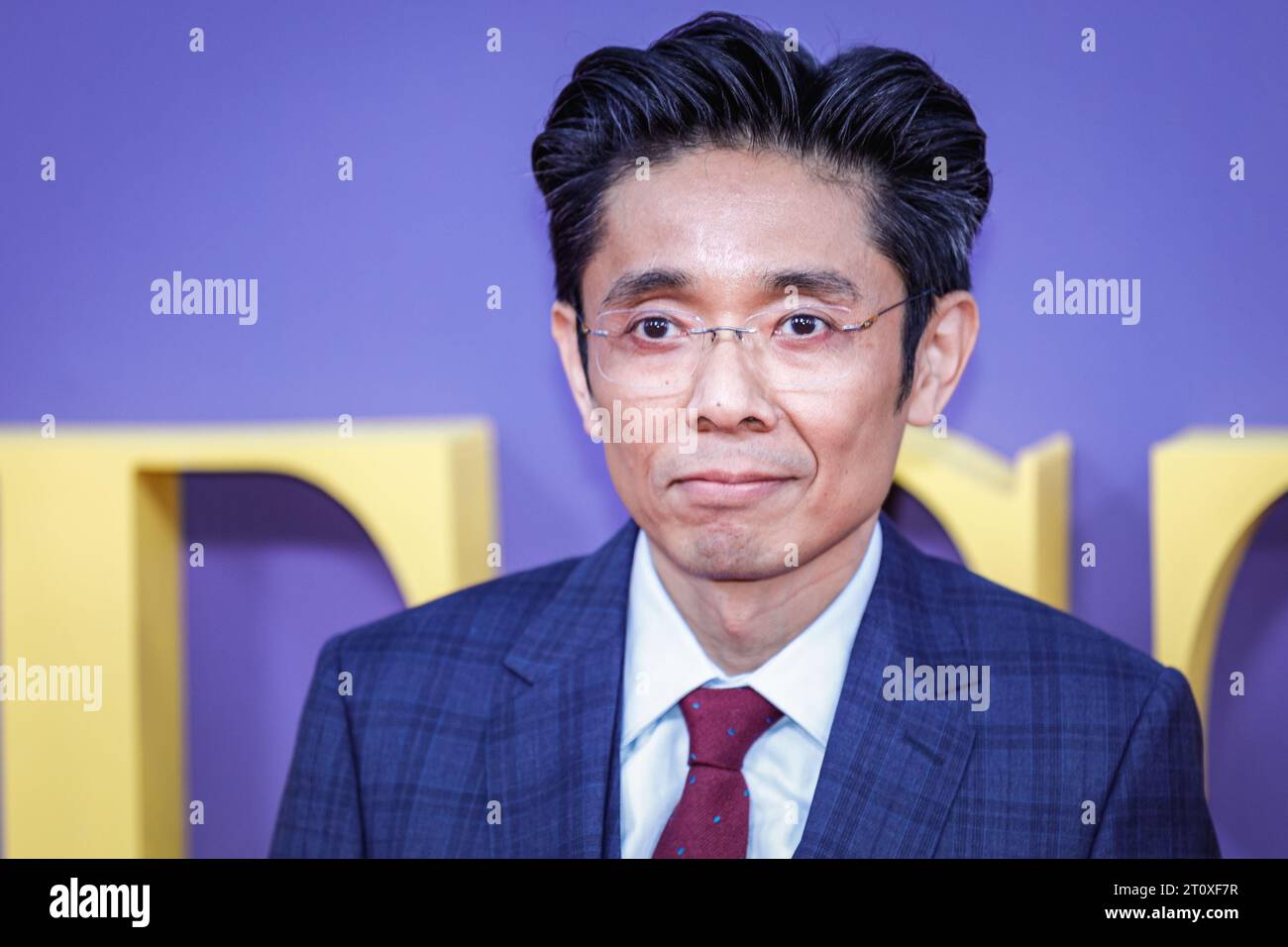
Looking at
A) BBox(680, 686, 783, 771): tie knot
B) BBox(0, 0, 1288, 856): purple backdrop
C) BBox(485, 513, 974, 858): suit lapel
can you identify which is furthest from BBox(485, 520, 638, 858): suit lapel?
BBox(0, 0, 1288, 856): purple backdrop

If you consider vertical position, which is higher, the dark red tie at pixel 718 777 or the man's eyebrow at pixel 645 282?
the man's eyebrow at pixel 645 282

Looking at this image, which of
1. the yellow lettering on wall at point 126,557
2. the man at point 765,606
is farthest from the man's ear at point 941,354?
the yellow lettering on wall at point 126,557

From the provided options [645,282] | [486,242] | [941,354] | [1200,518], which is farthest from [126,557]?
[1200,518]

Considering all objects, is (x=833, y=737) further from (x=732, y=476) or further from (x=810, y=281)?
(x=810, y=281)

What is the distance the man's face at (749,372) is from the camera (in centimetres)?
161

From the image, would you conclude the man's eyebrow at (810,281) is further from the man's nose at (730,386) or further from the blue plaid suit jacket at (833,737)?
the blue plaid suit jacket at (833,737)

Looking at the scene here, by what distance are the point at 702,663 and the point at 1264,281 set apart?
1.04 meters

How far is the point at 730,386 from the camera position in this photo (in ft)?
5.27

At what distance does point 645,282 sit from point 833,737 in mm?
640

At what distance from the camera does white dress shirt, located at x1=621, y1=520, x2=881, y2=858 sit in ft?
5.46

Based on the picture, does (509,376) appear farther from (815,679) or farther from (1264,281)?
(1264,281)

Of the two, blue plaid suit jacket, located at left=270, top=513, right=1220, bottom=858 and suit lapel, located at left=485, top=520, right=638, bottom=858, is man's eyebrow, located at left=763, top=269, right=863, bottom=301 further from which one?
suit lapel, located at left=485, top=520, right=638, bottom=858

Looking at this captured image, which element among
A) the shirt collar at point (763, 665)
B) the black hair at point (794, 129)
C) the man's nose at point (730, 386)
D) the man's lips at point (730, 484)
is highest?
the black hair at point (794, 129)
